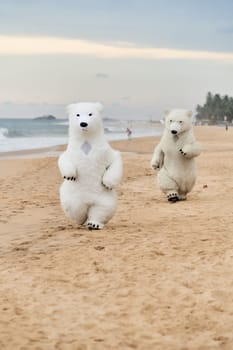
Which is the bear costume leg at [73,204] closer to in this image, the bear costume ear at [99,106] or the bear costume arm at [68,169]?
the bear costume arm at [68,169]

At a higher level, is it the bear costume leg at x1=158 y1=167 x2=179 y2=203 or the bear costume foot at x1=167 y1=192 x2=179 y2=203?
the bear costume leg at x1=158 y1=167 x2=179 y2=203

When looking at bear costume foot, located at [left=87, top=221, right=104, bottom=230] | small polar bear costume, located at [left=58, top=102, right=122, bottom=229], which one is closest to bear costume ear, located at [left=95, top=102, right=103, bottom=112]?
small polar bear costume, located at [left=58, top=102, right=122, bottom=229]

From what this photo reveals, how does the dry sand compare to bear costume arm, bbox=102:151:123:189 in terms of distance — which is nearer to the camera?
the dry sand

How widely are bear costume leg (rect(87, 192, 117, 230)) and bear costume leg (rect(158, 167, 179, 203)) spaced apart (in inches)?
99.6

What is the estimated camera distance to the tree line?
93000mm

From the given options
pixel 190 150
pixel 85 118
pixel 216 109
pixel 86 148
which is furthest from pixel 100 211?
pixel 216 109

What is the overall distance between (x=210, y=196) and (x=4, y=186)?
4356 mm

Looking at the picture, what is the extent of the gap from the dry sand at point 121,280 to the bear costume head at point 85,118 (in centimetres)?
A: 116

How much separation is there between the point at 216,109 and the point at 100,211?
9422cm

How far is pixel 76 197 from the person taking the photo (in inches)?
279

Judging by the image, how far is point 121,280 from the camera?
5121mm

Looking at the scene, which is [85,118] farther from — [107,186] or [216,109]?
[216,109]

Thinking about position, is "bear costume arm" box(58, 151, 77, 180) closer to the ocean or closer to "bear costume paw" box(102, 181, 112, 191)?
"bear costume paw" box(102, 181, 112, 191)

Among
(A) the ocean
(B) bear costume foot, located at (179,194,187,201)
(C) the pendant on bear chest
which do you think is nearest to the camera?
(C) the pendant on bear chest
